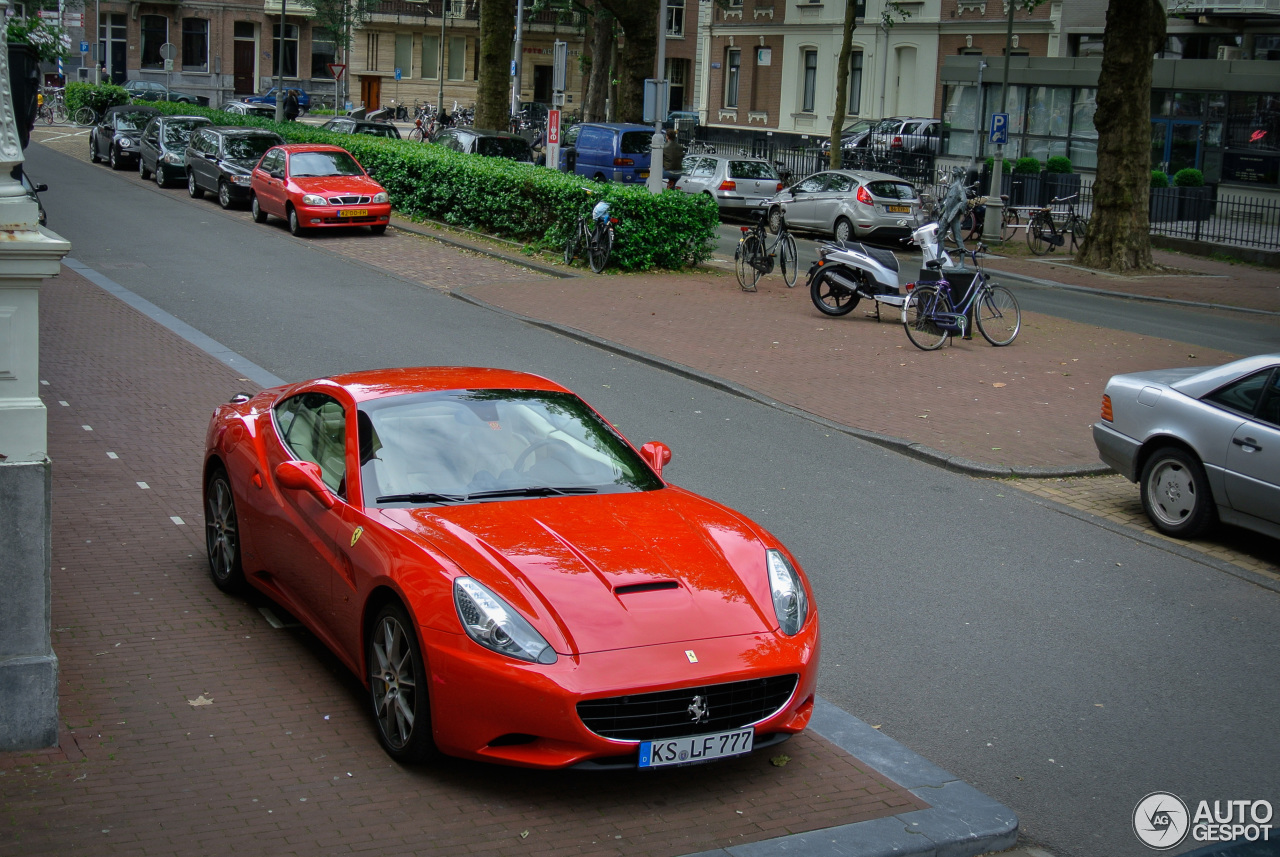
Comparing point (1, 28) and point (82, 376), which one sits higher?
point (1, 28)

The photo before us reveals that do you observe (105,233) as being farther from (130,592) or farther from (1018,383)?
(130,592)

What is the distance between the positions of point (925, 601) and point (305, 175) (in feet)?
67.9

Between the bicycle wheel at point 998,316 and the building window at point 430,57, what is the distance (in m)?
68.1

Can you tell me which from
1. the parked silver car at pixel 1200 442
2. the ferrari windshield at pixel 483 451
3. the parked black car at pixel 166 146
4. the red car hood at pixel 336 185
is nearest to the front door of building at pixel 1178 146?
the red car hood at pixel 336 185

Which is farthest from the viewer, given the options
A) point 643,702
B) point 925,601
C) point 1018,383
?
point 1018,383

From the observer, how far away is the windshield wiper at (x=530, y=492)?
5.86 metres

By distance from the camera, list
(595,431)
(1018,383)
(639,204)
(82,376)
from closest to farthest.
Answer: (595,431) → (82,376) → (1018,383) → (639,204)

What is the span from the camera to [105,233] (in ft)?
77.5

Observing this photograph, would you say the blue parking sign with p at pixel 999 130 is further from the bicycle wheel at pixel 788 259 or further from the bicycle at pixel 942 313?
the bicycle at pixel 942 313

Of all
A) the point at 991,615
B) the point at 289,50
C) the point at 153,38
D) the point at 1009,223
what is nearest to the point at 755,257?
the point at 991,615

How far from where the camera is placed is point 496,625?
4.86m

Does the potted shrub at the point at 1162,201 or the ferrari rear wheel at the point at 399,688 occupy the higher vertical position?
the potted shrub at the point at 1162,201

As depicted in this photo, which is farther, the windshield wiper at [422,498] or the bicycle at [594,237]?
the bicycle at [594,237]

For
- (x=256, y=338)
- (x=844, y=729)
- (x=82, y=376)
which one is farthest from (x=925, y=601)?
(x=256, y=338)
